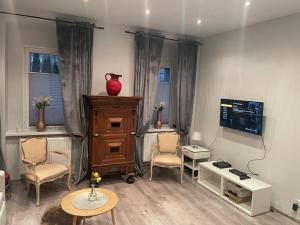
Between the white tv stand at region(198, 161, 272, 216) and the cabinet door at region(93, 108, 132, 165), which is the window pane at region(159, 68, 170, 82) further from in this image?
the white tv stand at region(198, 161, 272, 216)

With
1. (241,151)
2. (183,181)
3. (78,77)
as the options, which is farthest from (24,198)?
(241,151)

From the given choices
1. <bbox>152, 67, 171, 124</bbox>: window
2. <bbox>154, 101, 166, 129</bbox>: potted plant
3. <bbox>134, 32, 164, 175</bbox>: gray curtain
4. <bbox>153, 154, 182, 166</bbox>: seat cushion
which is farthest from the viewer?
<bbox>152, 67, 171, 124</bbox>: window

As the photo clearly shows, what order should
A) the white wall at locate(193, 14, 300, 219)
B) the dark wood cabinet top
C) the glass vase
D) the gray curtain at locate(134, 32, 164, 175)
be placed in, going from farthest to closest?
the gray curtain at locate(134, 32, 164, 175) < the dark wood cabinet top < the white wall at locate(193, 14, 300, 219) < the glass vase

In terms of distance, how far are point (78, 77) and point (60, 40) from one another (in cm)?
61

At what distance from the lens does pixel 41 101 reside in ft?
12.4

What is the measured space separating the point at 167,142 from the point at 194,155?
544 mm

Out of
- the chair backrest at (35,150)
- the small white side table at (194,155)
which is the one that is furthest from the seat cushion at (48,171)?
the small white side table at (194,155)

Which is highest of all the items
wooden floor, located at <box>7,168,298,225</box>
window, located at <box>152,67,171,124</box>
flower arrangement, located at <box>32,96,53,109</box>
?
window, located at <box>152,67,171,124</box>

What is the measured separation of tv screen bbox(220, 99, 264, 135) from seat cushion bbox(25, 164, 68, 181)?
2689mm

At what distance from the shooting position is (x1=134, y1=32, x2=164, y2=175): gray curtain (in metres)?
4.21

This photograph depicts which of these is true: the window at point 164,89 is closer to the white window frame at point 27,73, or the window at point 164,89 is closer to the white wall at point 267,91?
the white wall at point 267,91

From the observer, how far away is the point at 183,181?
13.8 ft

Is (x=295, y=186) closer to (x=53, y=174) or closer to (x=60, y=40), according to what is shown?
(x=53, y=174)

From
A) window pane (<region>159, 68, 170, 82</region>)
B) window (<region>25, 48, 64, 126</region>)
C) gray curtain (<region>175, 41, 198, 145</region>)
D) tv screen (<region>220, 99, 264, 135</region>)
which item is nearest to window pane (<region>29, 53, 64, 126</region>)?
window (<region>25, 48, 64, 126</region>)
